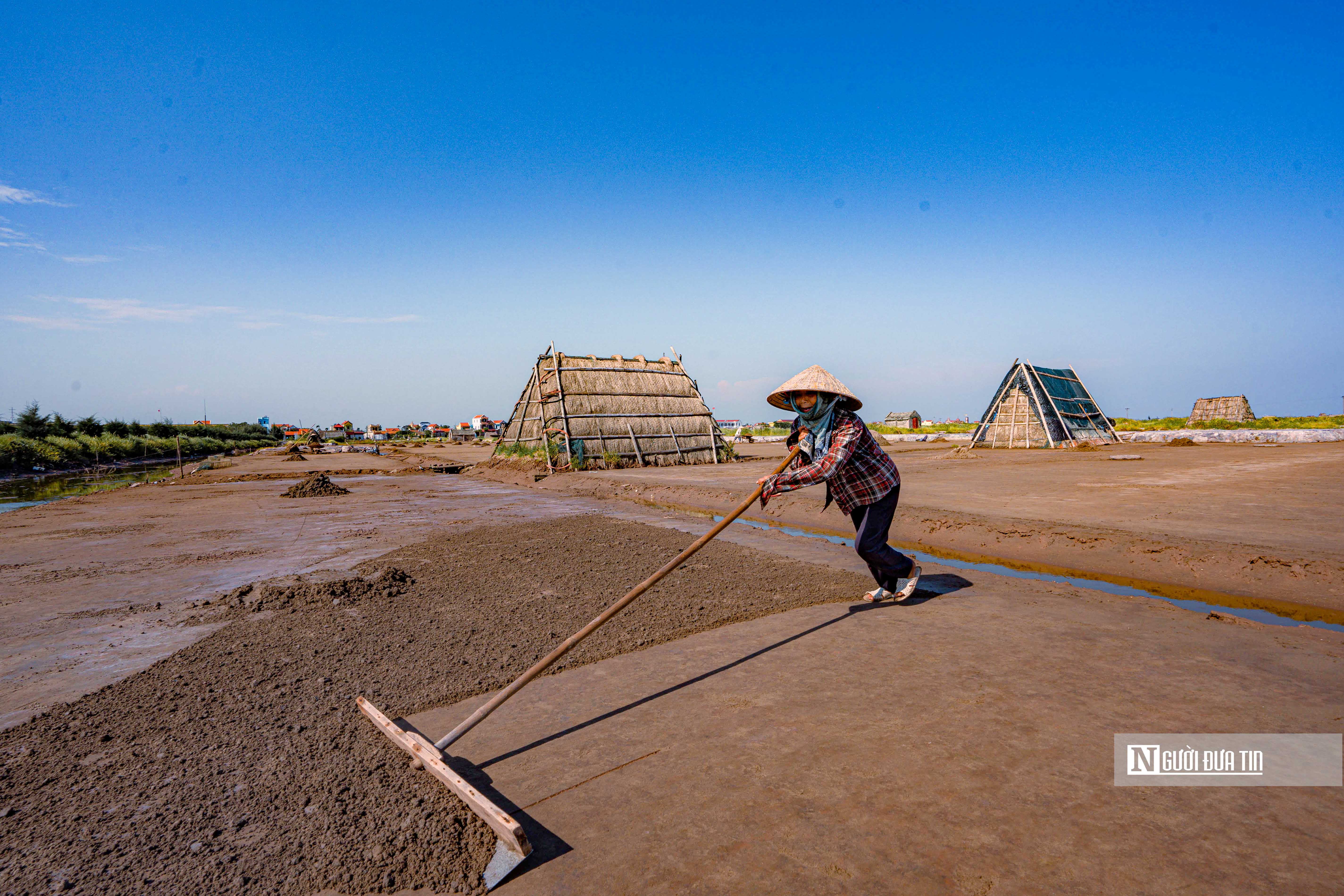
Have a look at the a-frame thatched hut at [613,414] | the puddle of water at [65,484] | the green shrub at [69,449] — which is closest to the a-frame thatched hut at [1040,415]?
the a-frame thatched hut at [613,414]

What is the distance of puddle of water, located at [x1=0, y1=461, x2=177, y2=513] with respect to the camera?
47.8 feet

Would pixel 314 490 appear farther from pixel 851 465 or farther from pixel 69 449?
pixel 69 449

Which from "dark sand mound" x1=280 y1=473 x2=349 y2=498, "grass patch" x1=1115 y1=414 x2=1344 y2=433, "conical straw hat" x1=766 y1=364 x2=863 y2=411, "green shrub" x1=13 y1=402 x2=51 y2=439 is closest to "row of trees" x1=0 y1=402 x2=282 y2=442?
"green shrub" x1=13 y1=402 x2=51 y2=439

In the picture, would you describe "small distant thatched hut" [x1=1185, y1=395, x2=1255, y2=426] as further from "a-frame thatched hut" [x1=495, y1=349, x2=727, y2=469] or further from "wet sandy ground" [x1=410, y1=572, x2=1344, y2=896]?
"wet sandy ground" [x1=410, y1=572, x2=1344, y2=896]

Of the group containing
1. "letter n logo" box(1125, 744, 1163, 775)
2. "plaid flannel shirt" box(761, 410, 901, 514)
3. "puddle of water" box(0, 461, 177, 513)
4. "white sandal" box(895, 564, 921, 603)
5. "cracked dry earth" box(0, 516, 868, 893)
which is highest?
"plaid flannel shirt" box(761, 410, 901, 514)

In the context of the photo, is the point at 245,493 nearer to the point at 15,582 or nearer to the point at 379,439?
the point at 15,582

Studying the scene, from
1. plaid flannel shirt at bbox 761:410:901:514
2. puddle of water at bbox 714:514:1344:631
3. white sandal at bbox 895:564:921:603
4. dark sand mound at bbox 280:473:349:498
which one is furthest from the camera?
dark sand mound at bbox 280:473:349:498

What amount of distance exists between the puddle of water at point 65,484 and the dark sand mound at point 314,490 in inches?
190

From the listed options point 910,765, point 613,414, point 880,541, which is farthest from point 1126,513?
point 613,414

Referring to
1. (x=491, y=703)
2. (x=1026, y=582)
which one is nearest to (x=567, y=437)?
(x=1026, y=582)

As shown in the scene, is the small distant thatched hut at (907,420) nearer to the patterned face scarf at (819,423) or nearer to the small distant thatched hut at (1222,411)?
the small distant thatched hut at (1222,411)

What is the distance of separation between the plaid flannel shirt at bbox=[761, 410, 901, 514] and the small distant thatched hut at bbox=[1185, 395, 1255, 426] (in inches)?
1418

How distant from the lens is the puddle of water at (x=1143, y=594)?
14.0 ft

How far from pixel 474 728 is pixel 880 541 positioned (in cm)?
311
